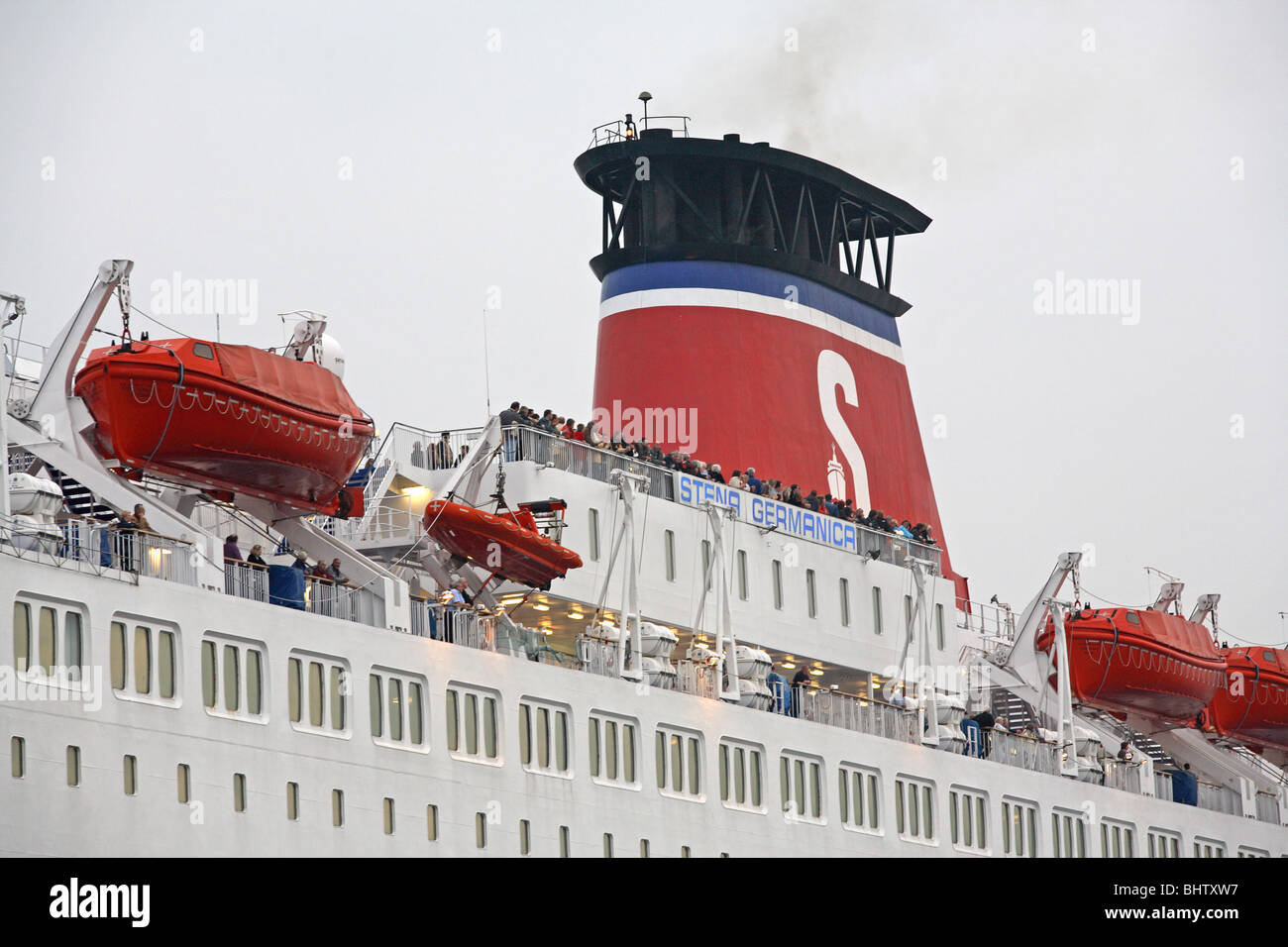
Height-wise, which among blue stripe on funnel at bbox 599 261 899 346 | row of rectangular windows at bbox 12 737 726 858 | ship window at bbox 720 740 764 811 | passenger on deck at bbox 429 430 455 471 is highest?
blue stripe on funnel at bbox 599 261 899 346

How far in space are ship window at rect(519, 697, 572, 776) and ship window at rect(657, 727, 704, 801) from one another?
226 cm

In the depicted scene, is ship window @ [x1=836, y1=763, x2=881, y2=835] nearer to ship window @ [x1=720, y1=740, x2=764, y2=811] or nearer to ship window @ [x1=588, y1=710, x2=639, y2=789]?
ship window @ [x1=720, y1=740, x2=764, y2=811]

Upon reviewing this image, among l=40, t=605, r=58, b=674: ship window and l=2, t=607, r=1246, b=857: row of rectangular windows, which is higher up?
l=40, t=605, r=58, b=674: ship window

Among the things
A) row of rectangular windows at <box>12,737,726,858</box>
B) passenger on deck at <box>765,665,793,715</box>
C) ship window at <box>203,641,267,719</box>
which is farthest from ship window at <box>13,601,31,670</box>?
passenger on deck at <box>765,665,793,715</box>

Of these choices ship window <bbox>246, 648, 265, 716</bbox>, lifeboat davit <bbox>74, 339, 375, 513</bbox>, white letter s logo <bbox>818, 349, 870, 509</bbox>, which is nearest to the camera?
ship window <bbox>246, 648, 265, 716</bbox>

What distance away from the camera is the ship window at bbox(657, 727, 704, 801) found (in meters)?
38.9

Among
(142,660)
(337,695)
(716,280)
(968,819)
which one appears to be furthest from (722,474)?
(142,660)

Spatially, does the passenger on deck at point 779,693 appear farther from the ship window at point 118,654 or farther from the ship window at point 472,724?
the ship window at point 118,654

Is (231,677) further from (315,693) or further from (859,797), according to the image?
(859,797)

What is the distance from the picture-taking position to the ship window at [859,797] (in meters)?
42.8

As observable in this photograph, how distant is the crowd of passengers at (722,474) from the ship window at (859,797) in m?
5.53

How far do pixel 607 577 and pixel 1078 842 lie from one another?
1437 cm
